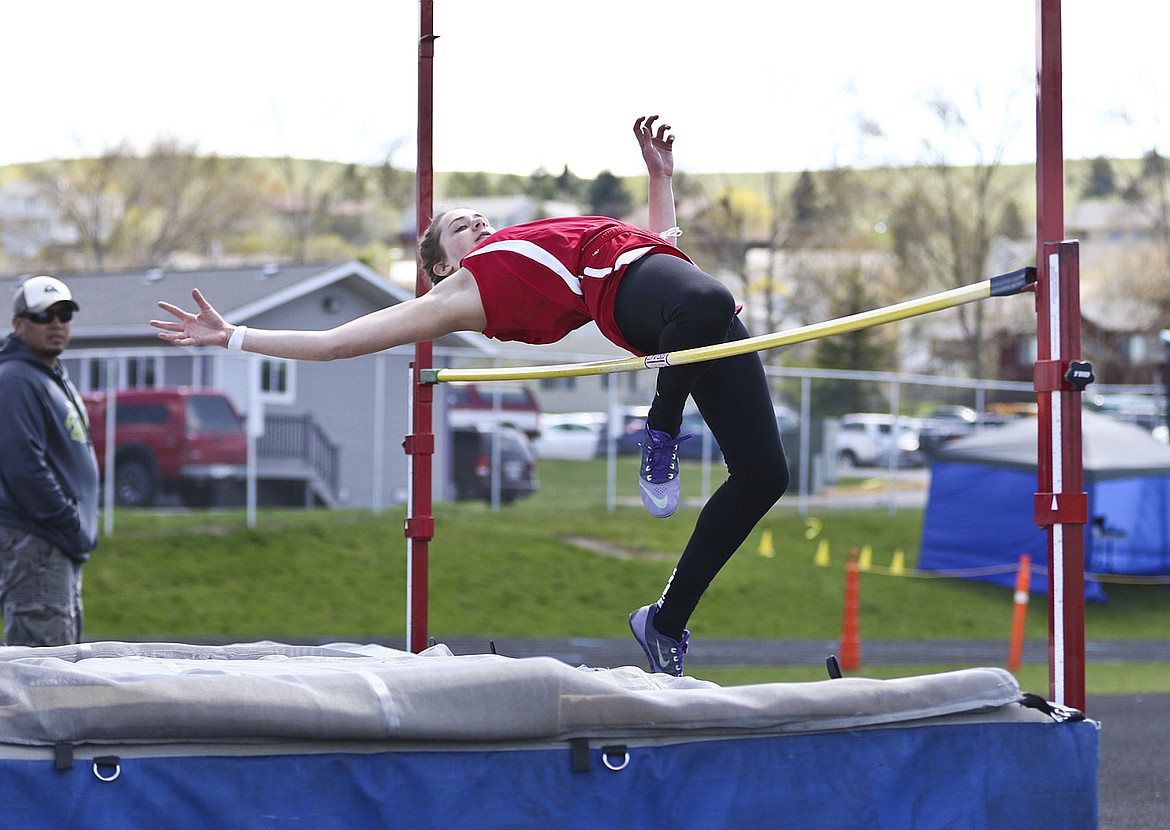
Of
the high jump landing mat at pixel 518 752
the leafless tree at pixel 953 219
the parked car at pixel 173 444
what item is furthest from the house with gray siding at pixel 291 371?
the leafless tree at pixel 953 219

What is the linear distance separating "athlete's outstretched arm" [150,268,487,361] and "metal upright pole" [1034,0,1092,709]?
4.54 feet

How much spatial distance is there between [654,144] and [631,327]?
2.96 ft

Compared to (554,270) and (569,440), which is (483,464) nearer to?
(569,440)

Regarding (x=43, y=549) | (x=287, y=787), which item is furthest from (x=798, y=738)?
(x=43, y=549)

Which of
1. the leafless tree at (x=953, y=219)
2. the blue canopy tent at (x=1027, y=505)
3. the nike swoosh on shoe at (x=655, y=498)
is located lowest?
the blue canopy tent at (x=1027, y=505)

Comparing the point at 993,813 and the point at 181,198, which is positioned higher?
the point at 181,198

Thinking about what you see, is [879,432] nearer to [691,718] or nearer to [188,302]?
[188,302]

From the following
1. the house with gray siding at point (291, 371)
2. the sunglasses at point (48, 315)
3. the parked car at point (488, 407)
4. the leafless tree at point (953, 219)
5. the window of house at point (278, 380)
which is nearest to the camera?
the sunglasses at point (48, 315)

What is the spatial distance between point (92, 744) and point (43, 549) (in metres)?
3.16

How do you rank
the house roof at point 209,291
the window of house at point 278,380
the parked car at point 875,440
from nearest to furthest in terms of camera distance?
the window of house at point 278,380 → the house roof at point 209,291 → the parked car at point 875,440

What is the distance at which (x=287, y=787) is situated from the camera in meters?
2.56

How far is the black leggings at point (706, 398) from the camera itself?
3316mm

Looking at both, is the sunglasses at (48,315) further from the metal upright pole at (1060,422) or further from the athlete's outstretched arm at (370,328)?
the metal upright pole at (1060,422)

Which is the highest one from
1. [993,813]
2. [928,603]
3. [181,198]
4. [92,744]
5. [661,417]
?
[181,198]
